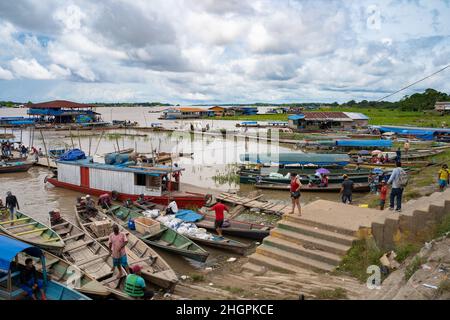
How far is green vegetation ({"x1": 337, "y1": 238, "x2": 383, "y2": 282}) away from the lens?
7711 millimetres

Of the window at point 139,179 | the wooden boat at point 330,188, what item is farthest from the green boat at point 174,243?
the wooden boat at point 330,188

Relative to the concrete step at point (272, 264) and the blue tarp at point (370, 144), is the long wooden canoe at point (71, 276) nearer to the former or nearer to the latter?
the concrete step at point (272, 264)

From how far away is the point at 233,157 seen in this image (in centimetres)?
3428

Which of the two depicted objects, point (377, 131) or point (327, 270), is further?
point (377, 131)

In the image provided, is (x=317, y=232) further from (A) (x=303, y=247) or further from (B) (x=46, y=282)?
(B) (x=46, y=282)

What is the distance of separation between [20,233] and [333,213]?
376 inches

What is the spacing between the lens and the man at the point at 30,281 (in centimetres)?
768

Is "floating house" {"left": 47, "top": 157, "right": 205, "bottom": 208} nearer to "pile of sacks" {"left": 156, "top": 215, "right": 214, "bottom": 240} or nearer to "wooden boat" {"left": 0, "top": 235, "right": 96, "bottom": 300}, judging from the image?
"pile of sacks" {"left": 156, "top": 215, "right": 214, "bottom": 240}

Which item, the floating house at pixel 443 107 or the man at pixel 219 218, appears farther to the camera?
the floating house at pixel 443 107

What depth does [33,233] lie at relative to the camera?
11508mm

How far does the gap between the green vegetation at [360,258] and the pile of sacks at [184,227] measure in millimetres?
5120

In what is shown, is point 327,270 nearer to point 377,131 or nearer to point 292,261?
point 292,261
